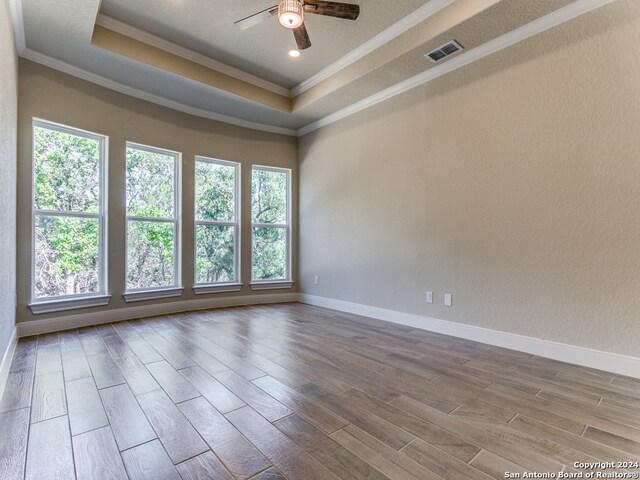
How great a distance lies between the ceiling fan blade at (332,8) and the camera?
244 cm

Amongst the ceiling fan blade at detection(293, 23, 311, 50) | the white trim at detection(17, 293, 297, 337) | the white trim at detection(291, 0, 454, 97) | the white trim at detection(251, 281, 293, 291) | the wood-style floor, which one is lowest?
the wood-style floor

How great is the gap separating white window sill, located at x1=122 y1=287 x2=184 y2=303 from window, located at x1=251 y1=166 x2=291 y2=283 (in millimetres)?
1199

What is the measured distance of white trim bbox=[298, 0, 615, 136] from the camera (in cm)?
253

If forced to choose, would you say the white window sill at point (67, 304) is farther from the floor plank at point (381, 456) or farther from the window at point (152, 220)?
the floor plank at point (381, 456)

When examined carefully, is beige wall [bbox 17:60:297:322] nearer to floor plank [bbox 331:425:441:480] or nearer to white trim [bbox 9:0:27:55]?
white trim [bbox 9:0:27:55]

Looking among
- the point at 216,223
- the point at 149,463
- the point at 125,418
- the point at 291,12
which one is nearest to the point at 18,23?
the point at 291,12

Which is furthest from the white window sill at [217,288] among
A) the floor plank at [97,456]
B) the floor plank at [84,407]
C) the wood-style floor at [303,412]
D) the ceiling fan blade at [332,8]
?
the ceiling fan blade at [332,8]

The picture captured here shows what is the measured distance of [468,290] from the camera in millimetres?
3227

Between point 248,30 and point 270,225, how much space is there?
283 cm

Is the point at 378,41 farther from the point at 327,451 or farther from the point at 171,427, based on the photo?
the point at 171,427

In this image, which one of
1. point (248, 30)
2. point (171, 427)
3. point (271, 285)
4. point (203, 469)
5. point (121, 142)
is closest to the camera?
point (203, 469)

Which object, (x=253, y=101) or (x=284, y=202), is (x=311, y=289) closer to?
(x=284, y=202)

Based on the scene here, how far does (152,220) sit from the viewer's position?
4254 millimetres

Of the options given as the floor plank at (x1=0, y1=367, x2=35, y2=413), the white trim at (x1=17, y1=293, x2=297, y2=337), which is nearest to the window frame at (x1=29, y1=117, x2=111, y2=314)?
the white trim at (x1=17, y1=293, x2=297, y2=337)
